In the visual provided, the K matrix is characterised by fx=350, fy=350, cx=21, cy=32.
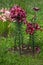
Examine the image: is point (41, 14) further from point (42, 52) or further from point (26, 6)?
point (42, 52)

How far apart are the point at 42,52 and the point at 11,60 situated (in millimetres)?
993

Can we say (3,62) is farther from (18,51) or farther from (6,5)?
(6,5)

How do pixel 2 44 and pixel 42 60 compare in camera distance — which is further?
pixel 2 44

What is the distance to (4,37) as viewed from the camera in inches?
314

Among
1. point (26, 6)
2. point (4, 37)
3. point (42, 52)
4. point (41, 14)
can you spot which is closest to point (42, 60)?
point (42, 52)

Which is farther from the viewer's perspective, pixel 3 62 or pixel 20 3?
pixel 20 3

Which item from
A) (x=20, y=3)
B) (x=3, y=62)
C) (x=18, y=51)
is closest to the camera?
(x=3, y=62)

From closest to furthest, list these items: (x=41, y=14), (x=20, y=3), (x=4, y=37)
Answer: (x=4, y=37) < (x=41, y=14) < (x=20, y=3)

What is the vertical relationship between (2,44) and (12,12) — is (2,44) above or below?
below

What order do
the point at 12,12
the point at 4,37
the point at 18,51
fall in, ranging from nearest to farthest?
the point at 12,12
the point at 18,51
the point at 4,37

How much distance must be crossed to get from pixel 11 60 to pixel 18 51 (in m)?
0.91

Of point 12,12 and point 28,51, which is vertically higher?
point 12,12

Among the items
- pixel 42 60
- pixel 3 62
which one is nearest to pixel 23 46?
pixel 42 60

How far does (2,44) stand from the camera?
7.32 meters
